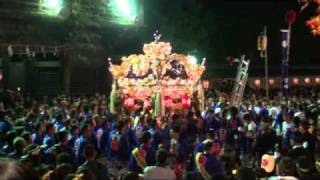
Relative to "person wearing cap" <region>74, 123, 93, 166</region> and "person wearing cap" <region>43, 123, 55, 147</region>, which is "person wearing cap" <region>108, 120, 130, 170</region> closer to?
"person wearing cap" <region>74, 123, 93, 166</region>

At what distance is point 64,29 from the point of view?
2414 cm

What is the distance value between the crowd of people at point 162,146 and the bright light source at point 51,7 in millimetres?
7894

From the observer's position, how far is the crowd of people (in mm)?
6711

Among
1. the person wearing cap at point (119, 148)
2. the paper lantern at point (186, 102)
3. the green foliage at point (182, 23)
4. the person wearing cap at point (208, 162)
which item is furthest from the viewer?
the green foliage at point (182, 23)

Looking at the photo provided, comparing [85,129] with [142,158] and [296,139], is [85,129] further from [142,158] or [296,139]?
[296,139]

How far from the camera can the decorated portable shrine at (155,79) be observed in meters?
17.1

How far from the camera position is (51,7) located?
77.2 feet

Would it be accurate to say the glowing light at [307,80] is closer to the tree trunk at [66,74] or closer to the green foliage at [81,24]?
the green foliage at [81,24]

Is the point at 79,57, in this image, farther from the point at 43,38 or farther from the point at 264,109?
the point at 264,109

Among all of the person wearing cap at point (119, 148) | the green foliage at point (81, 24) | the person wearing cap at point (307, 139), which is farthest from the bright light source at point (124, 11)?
the person wearing cap at point (307, 139)

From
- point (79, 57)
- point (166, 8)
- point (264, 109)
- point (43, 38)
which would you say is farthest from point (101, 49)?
point (264, 109)

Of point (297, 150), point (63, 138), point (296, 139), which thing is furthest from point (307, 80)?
point (63, 138)

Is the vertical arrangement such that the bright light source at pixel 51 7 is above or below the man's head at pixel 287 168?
above

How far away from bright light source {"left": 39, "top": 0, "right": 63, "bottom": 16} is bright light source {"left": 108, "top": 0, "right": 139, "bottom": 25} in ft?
12.5
